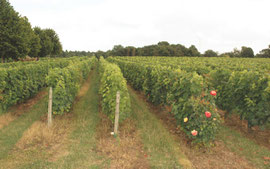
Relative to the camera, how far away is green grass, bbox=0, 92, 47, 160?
4984mm

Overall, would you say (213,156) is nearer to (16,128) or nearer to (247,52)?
(16,128)

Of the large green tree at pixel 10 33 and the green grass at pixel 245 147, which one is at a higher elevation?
the large green tree at pixel 10 33

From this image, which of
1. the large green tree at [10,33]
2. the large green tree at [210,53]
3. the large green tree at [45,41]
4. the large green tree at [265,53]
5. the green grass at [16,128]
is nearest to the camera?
the green grass at [16,128]

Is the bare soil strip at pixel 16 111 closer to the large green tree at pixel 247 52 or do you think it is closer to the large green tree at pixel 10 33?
the large green tree at pixel 10 33

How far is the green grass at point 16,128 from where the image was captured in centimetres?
498

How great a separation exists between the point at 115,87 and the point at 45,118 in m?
3.40

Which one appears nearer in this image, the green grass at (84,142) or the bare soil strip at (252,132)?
the green grass at (84,142)

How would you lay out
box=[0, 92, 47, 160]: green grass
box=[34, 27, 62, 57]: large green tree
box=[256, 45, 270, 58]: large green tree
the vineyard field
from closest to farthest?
the vineyard field
box=[0, 92, 47, 160]: green grass
box=[34, 27, 62, 57]: large green tree
box=[256, 45, 270, 58]: large green tree

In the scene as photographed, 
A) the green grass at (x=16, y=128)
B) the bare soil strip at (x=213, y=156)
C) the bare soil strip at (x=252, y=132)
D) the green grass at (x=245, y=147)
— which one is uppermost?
the bare soil strip at (x=252, y=132)

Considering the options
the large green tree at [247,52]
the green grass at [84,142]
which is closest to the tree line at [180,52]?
the large green tree at [247,52]

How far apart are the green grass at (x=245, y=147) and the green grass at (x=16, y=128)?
651 cm

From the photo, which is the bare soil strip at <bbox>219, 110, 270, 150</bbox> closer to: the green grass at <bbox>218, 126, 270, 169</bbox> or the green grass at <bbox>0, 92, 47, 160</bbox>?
the green grass at <bbox>218, 126, 270, 169</bbox>

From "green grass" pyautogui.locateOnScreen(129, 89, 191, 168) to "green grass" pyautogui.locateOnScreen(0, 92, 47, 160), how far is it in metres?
3.94

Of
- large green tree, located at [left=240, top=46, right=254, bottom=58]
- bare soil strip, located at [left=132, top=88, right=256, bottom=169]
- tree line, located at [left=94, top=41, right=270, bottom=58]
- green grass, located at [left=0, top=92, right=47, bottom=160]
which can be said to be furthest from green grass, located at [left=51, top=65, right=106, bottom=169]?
large green tree, located at [left=240, top=46, right=254, bottom=58]
